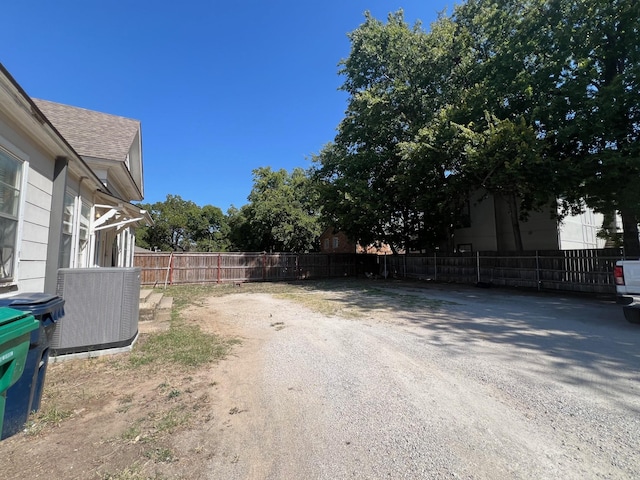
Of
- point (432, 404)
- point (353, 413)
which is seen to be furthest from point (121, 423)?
point (432, 404)

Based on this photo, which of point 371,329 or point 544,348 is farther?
point 371,329

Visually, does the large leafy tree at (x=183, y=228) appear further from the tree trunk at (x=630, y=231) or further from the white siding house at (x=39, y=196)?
the tree trunk at (x=630, y=231)

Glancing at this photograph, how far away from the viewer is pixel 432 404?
320 centimetres

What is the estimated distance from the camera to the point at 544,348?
500 centimetres

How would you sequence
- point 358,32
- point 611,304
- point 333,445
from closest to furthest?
1. point 333,445
2. point 611,304
3. point 358,32

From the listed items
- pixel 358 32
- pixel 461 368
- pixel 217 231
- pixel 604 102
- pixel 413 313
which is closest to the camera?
pixel 461 368

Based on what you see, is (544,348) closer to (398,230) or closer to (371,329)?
(371,329)

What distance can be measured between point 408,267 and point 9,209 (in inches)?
732

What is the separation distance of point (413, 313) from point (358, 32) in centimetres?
1777

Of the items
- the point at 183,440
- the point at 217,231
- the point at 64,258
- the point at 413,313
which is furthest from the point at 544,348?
the point at 217,231

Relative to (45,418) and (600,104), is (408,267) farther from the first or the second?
(45,418)

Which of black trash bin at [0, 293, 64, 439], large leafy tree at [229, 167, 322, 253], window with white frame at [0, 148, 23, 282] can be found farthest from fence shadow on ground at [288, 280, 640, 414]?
large leafy tree at [229, 167, 322, 253]

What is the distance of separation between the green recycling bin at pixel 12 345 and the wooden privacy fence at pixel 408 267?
14.6 metres

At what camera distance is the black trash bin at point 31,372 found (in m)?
2.49
